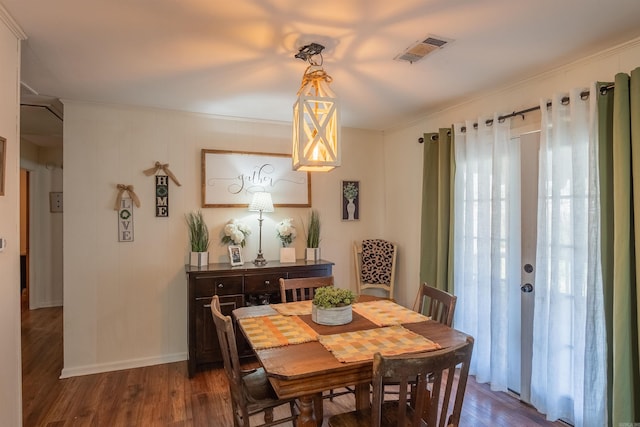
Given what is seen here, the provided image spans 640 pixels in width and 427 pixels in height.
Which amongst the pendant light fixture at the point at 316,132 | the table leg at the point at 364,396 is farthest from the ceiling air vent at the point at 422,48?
the table leg at the point at 364,396

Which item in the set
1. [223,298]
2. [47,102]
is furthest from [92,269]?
[47,102]

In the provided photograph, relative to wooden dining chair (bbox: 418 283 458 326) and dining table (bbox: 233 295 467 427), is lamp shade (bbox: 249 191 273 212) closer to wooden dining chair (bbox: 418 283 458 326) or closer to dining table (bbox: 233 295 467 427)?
dining table (bbox: 233 295 467 427)

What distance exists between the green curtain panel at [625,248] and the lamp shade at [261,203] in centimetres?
274

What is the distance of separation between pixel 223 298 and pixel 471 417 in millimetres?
2209

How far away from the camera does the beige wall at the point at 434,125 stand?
227 cm

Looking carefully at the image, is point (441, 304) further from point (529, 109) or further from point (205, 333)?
point (205, 333)

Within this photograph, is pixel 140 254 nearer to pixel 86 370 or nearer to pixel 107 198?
pixel 107 198

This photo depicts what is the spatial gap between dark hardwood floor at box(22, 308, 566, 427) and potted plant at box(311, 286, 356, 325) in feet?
3.30

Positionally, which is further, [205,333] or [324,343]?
[205,333]

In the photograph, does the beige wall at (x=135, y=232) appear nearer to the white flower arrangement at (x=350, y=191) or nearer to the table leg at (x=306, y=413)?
the white flower arrangement at (x=350, y=191)

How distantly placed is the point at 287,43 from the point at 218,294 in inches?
87.5


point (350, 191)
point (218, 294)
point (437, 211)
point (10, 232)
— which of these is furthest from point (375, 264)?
point (10, 232)

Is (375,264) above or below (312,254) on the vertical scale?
below

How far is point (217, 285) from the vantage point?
3281 millimetres
